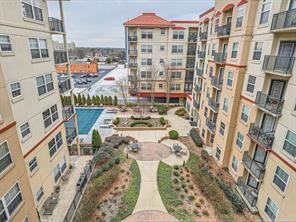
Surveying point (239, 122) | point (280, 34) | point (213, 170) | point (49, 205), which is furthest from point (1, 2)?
point (213, 170)

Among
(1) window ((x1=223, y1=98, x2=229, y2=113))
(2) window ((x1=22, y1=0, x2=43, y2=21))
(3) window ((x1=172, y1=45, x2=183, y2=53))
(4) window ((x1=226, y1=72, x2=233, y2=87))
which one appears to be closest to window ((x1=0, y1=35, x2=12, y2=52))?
(2) window ((x1=22, y1=0, x2=43, y2=21))

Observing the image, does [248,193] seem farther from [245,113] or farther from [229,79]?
[229,79]

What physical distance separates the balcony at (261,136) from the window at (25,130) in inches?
612

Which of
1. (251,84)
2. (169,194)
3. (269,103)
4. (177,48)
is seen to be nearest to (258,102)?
(269,103)

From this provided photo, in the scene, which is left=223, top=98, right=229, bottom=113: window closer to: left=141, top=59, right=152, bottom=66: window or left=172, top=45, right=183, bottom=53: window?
left=172, top=45, right=183, bottom=53: window

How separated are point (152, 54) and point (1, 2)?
26954 mm

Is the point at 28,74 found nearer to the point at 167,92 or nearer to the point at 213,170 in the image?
the point at 213,170

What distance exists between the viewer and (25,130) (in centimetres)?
1136

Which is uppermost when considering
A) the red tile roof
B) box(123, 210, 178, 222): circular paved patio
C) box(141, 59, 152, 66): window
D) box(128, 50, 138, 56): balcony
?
the red tile roof

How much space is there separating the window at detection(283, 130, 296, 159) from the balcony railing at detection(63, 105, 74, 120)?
17.0 meters

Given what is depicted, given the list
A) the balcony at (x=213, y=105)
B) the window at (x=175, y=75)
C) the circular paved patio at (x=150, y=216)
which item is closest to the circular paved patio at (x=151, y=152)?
the circular paved patio at (x=150, y=216)

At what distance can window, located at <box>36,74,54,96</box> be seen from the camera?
1267cm

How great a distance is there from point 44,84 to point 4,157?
749cm

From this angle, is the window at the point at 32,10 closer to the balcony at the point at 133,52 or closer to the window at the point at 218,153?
the window at the point at 218,153
